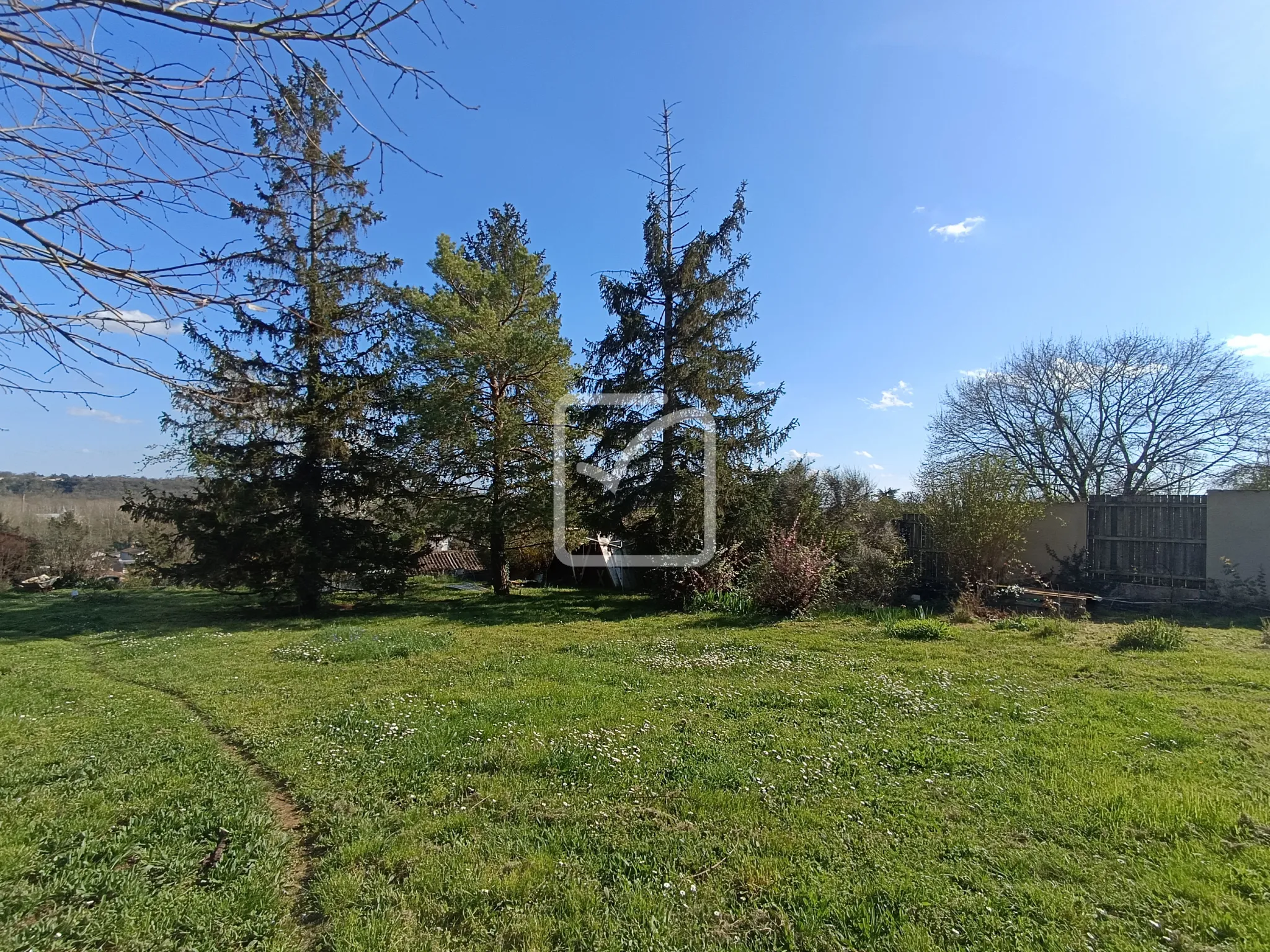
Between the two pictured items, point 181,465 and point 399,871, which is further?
point 181,465

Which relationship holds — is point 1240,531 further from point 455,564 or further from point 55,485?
point 455,564

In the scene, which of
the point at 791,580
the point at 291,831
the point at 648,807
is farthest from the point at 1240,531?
the point at 291,831

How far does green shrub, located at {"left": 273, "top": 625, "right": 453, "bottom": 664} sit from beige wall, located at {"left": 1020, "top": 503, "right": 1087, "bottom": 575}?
12.9 m

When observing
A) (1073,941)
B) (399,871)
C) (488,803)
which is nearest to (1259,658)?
(1073,941)

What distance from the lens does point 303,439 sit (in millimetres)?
12820

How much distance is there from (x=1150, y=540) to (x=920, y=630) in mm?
7500

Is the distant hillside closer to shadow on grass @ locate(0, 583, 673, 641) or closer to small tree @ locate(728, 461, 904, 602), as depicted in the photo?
shadow on grass @ locate(0, 583, 673, 641)

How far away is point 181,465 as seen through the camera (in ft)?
40.7

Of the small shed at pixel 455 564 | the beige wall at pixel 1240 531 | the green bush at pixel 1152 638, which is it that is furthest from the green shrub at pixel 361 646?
the beige wall at pixel 1240 531

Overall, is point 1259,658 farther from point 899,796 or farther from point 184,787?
point 184,787

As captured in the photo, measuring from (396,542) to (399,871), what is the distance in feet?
40.2

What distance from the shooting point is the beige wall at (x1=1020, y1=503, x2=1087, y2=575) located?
518 inches

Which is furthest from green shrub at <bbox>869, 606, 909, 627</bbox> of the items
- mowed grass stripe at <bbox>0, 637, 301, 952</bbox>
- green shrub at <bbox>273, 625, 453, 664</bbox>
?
mowed grass stripe at <bbox>0, 637, 301, 952</bbox>

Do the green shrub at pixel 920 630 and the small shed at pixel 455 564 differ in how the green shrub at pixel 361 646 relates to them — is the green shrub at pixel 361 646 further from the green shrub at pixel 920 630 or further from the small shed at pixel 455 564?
the small shed at pixel 455 564
